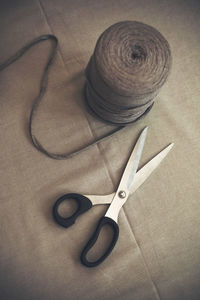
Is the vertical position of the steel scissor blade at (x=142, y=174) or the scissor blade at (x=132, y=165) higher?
the scissor blade at (x=132, y=165)

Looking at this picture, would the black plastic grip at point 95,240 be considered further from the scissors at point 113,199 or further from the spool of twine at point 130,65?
the spool of twine at point 130,65

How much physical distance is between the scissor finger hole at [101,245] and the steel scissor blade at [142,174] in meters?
0.05

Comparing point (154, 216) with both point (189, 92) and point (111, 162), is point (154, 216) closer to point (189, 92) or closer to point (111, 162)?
point (111, 162)

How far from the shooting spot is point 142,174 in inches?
18.9

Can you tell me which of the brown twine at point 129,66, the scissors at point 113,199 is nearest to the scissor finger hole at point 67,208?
the scissors at point 113,199

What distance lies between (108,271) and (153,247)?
92 millimetres

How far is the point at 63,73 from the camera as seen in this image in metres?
0.53

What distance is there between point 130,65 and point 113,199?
0.76 feet

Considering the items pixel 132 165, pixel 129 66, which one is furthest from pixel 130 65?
pixel 132 165

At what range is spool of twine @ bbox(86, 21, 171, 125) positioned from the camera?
36cm

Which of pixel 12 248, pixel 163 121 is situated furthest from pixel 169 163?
pixel 12 248

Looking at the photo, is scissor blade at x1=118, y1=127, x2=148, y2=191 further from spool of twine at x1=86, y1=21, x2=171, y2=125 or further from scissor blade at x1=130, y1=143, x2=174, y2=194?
spool of twine at x1=86, y1=21, x2=171, y2=125

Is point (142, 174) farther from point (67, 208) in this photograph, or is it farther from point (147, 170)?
point (67, 208)

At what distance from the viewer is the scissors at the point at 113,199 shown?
0.44m
